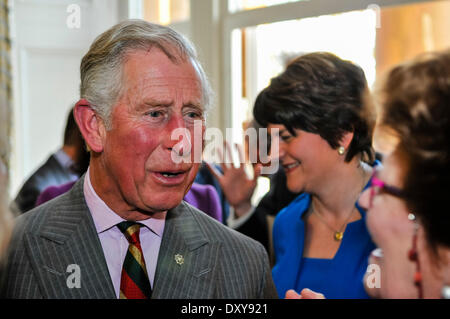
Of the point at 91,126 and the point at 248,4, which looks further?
the point at 248,4

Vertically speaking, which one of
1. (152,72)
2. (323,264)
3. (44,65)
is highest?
(44,65)

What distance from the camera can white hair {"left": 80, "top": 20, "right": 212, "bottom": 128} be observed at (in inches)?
52.3

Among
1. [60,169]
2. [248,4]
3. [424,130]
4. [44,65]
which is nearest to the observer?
[424,130]

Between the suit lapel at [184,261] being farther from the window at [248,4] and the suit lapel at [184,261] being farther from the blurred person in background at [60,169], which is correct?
the window at [248,4]

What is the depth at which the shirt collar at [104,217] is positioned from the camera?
137 cm

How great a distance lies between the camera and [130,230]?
1382 millimetres

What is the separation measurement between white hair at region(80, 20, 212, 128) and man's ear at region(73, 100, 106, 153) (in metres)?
0.02

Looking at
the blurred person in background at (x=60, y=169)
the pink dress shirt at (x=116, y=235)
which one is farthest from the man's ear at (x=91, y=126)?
the blurred person in background at (x=60, y=169)

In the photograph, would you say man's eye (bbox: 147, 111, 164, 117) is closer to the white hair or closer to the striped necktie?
the white hair

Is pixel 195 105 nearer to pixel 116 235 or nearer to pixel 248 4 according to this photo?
pixel 116 235

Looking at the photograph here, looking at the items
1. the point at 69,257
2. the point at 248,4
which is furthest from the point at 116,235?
the point at 248,4

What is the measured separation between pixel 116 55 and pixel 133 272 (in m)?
0.55
